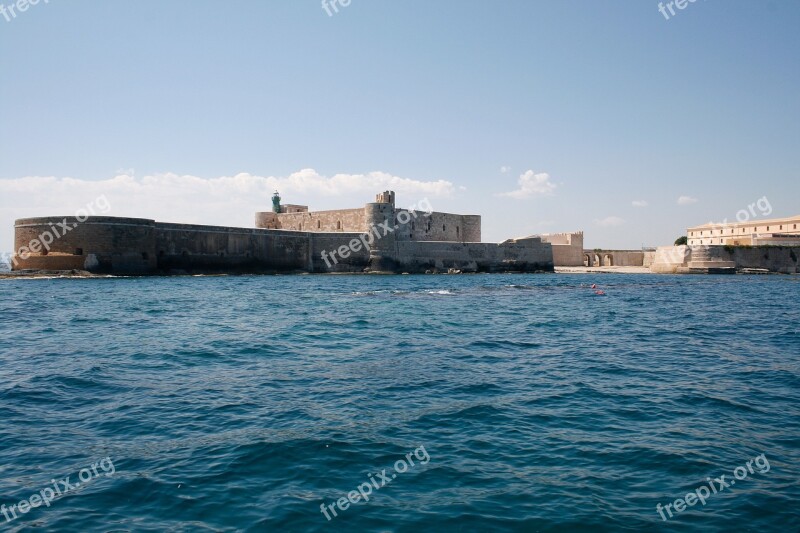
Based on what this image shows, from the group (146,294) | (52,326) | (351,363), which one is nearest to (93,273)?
(146,294)

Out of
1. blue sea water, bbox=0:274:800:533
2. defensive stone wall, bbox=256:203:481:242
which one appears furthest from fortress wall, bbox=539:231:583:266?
blue sea water, bbox=0:274:800:533

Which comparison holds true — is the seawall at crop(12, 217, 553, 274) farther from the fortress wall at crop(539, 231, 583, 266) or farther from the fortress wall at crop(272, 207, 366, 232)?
the fortress wall at crop(539, 231, 583, 266)

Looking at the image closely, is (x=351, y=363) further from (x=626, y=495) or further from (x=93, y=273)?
(x=93, y=273)

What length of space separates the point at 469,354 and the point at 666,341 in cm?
435

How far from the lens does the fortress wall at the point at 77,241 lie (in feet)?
93.2

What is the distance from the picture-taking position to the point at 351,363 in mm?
8797

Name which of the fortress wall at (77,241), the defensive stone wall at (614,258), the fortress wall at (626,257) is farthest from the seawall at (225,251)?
the fortress wall at (626,257)

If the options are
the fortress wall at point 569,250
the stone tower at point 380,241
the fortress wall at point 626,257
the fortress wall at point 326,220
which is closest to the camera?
the stone tower at point 380,241

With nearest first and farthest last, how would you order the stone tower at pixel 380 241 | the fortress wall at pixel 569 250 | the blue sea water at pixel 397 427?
the blue sea water at pixel 397 427 < the stone tower at pixel 380 241 < the fortress wall at pixel 569 250

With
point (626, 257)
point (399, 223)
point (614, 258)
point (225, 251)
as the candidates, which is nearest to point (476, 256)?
point (399, 223)

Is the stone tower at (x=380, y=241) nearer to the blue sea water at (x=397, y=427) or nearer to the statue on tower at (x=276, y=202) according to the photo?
the statue on tower at (x=276, y=202)

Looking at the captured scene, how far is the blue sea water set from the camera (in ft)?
13.0

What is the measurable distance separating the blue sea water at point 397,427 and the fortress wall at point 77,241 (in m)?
17.6

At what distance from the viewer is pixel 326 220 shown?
44250mm
